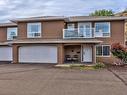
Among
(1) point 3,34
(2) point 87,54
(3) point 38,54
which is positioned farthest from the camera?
(1) point 3,34

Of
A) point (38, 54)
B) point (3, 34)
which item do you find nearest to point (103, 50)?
point (38, 54)

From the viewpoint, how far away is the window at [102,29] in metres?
32.2

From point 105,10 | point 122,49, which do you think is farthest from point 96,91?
point 105,10

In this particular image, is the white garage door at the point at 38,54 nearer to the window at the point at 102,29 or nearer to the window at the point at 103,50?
the window at the point at 103,50

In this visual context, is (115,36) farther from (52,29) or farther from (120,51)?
(52,29)

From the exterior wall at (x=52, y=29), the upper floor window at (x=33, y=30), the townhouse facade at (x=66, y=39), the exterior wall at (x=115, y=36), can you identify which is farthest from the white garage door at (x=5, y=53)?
the exterior wall at (x=115, y=36)

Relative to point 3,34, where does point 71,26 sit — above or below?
above

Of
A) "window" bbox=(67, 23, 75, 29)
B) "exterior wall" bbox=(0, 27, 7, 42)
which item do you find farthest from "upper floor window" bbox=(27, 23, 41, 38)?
"exterior wall" bbox=(0, 27, 7, 42)

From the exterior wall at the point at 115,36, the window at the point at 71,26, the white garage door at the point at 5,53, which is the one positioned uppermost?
the window at the point at 71,26

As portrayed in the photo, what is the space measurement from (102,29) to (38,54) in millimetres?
8786

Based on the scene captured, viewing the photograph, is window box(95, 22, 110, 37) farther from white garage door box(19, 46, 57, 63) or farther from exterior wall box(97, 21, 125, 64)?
white garage door box(19, 46, 57, 63)

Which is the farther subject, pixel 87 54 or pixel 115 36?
pixel 115 36

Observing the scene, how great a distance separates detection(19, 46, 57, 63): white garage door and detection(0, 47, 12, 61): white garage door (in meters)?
5.48

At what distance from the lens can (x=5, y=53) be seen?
122 feet
